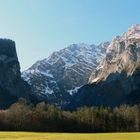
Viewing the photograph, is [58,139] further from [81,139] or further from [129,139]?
[129,139]

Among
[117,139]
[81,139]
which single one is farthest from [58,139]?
[117,139]

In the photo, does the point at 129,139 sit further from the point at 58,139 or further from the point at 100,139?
the point at 58,139

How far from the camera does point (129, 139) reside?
6906 centimetres

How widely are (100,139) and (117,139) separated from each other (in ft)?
9.35

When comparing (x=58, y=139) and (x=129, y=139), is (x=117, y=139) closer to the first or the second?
(x=129, y=139)

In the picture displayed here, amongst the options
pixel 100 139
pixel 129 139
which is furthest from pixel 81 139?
pixel 129 139

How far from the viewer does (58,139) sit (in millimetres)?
71000

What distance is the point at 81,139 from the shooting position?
70562mm

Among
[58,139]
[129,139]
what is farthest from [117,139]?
[58,139]

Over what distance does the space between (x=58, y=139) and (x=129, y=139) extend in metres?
11.9

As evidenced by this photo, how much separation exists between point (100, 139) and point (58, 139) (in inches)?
284

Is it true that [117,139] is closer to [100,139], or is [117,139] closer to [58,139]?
[100,139]

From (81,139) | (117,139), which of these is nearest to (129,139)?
(117,139)

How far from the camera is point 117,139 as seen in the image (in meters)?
69.4
